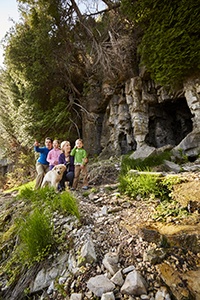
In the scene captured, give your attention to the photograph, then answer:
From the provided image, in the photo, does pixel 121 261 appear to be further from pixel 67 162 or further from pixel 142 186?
pixel 67 162

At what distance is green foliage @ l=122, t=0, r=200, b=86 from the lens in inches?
305

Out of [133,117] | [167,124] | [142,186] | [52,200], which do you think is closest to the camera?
[142,186]

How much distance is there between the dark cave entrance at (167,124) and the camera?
1184cm

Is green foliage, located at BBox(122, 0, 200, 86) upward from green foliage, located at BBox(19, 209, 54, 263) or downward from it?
upward

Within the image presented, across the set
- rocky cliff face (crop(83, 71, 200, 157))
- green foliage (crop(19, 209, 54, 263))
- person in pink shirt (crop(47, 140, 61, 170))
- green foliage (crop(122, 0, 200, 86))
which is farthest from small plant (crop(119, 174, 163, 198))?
rocky cliff face (crop(83, 71, 200, 157))

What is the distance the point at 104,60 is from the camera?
11.0 metres

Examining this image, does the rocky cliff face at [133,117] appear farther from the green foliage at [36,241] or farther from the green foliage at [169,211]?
the green foliage at [36,241]

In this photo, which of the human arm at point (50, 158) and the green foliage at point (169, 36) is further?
the green foliage at point (169, 36)

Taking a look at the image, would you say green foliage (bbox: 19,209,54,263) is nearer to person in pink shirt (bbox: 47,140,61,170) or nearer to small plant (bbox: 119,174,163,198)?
small plant (bbox: 119,174,163,198)

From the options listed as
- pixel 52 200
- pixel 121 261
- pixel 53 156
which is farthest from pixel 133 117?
pixel 121 261

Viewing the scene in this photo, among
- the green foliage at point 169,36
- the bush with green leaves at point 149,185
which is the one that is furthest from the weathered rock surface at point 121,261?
the green foliage at point 169,36

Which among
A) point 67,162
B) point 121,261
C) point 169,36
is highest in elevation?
point 169,36

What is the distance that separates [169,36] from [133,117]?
4.57 meters

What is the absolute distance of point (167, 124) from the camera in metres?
12.3
